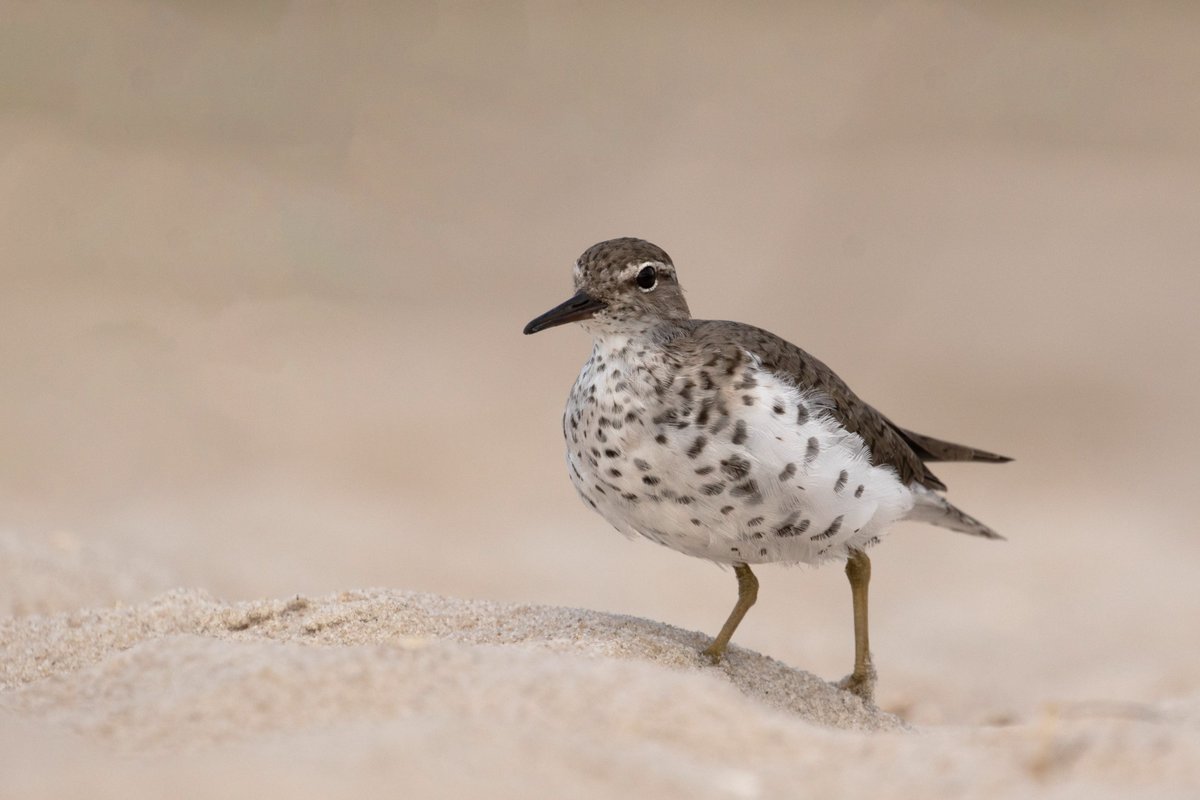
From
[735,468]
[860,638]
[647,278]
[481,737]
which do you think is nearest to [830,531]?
[735,468]

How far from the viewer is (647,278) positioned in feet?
19.5

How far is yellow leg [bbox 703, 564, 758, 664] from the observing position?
5547mm

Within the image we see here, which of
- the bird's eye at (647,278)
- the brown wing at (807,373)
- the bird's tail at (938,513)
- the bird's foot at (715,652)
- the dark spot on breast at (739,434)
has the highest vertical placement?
the bird's eye at (647,278)

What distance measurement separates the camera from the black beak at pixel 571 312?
571cm

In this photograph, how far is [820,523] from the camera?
536cm

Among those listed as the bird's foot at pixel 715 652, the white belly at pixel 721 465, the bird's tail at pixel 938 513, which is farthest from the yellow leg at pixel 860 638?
the bird's foot at pixel 715 652

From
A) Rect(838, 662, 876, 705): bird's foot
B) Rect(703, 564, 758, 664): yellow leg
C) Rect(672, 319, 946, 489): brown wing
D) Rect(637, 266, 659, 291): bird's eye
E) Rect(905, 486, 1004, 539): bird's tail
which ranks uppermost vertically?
Rect(637, 266, 659, 291): bird's eye

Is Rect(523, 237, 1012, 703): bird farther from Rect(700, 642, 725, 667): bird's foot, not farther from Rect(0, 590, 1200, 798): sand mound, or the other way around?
Rect(0, 590, 1200, 798): sand mound

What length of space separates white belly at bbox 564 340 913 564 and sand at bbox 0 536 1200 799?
27.1 inches

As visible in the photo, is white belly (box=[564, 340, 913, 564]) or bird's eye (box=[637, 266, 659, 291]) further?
bird's eye (box=[637, 266, 659, 291])

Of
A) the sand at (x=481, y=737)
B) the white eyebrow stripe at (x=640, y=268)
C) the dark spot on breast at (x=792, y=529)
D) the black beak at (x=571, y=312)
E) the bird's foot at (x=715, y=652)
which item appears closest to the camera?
the sand at (x=481, y=737)

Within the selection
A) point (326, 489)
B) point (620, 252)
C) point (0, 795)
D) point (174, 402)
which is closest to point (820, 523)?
point (620, 252)

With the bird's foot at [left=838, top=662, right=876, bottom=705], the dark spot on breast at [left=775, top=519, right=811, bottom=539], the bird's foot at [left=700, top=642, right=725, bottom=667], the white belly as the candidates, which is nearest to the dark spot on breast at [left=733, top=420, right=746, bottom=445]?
the white belly

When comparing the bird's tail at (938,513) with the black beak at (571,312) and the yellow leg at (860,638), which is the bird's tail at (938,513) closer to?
the yellow leg at (860,638)
